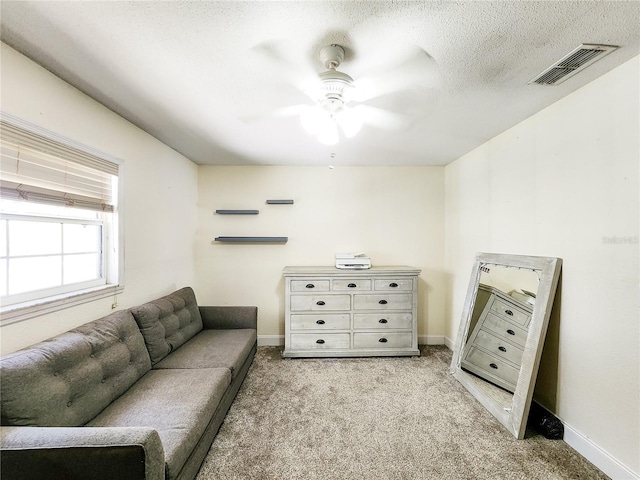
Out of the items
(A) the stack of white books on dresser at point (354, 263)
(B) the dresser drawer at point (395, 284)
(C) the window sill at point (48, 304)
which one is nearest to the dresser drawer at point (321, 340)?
(B) the dresser drawer at point (395, 284)

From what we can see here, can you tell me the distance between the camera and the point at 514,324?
7.44 feet

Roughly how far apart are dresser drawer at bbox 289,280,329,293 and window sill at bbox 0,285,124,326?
171 cm

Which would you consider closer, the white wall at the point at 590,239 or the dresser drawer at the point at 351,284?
the white wall at the point at 590,239

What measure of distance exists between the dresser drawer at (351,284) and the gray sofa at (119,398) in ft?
3.91

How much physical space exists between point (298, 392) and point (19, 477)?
181cm

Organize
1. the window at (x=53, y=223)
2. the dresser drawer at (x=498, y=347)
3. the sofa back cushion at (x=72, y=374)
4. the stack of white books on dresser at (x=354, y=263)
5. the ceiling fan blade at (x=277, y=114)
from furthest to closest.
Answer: the stack of white books on dresser at (x=354, y=263) < the dresser drawer at (x=498, y=347) < the ceiling fan blade at (x=277, y=114) < the window at (x=53, y=223) < the sofa back cushion at (x=72, y=374)

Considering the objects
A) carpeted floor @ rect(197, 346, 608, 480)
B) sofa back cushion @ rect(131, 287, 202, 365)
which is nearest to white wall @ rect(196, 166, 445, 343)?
sofa back cushion @ rect(131, 287, 202, 365)

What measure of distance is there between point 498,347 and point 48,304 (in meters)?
3.30

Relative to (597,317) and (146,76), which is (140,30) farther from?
(597,317)

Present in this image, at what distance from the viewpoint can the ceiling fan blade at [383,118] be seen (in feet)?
7.02

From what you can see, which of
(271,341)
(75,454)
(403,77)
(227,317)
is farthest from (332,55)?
(271,341)

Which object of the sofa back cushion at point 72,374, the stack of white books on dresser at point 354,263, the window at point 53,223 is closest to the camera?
the sofa back cushion at point 72,374

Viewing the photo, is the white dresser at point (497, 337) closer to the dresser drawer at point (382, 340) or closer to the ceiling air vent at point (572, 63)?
the dresser drawer at point (382, 340)

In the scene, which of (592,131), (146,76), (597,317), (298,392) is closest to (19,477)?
(298,392)
